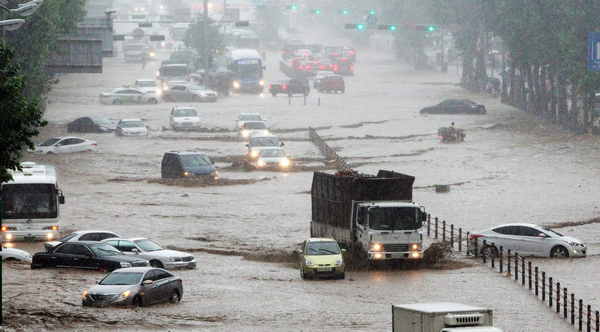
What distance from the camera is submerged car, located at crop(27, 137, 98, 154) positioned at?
5966 centimetres

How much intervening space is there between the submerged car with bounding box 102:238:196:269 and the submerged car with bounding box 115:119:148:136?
37038 mm

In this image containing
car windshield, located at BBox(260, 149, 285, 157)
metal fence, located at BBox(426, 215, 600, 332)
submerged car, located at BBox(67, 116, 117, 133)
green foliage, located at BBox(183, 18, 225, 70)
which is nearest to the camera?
metal fence, located at BBox(426, 215, 600, 332)

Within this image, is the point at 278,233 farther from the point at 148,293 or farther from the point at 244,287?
the point at 148,293

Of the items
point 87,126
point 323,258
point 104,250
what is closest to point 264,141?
point 87,126

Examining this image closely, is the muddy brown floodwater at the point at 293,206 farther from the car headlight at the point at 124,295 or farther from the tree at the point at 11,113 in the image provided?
the tree at the point at 11,113

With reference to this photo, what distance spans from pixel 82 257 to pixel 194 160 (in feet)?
71.9

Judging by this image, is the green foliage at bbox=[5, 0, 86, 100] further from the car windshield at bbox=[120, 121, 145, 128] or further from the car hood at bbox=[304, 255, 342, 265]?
the car hood at bbox=[304, 255, 342, 265]

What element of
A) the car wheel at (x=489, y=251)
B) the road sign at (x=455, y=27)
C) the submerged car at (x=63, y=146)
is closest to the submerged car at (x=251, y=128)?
the submerged car at (x=63, y=146)

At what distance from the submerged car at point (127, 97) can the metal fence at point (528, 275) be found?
52.5 meters

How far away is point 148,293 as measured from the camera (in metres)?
24.4

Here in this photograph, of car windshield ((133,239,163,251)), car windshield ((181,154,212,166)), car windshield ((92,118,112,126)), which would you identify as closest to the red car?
car windshield ((92,118,112,126))

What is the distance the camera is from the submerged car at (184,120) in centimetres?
7169

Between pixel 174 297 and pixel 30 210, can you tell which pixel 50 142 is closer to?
pixel 30 210

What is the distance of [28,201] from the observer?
115ft
